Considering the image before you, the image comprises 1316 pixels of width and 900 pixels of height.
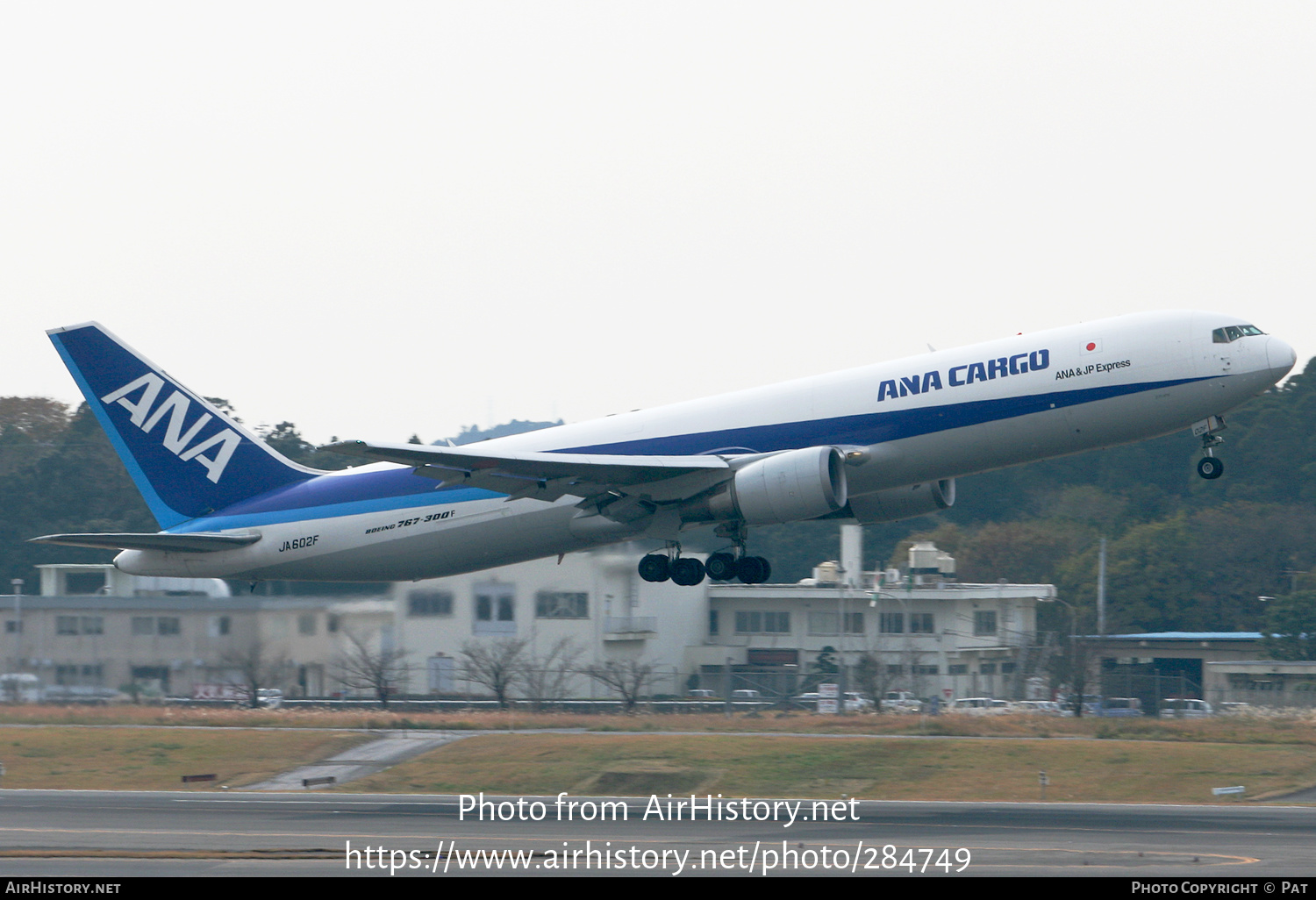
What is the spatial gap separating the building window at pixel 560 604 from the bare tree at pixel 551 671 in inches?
127

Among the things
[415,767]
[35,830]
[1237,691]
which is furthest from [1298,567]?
[35,830]

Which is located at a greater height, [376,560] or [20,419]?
[20,419]

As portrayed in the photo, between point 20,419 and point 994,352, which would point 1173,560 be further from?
point 20,419

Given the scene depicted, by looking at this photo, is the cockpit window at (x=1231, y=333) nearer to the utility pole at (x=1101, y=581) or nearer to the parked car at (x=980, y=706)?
the parked car at (x=980, y=706)

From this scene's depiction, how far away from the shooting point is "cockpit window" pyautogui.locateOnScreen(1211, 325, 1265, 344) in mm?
31234

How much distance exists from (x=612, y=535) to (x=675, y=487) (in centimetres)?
195

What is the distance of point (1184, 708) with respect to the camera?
173ft

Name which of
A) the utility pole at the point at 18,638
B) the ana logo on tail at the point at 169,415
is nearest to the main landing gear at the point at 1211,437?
the ana logo on tail at the point at 169,415

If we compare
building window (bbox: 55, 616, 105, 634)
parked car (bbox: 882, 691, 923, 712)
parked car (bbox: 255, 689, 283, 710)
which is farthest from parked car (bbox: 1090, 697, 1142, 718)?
building window (bbox: 55, 616, 105, 634)

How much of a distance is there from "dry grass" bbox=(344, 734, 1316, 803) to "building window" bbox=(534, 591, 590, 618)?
186 inches

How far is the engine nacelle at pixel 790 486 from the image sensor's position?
104ft

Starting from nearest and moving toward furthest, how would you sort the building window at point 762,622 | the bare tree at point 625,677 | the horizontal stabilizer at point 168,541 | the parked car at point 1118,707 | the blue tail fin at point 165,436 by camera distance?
the horizontal stabilizer at point 168,541, the blue tail fin at point 165,436, the parked car at point 1118,707, the bare tree at point 625,677, the building window at point 762,622

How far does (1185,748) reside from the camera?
42531 mm
